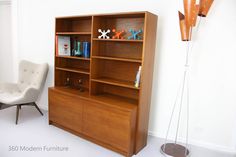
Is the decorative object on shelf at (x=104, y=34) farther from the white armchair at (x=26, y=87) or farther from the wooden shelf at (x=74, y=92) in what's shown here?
the white armchair at (x=26, y=87)

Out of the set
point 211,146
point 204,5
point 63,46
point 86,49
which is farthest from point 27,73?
point 211,146

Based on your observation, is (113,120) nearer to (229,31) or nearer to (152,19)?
(152,19)

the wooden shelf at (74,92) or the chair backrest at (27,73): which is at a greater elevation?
the chair backrest at (27,73)

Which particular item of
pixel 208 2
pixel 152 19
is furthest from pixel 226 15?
pixel 152 19

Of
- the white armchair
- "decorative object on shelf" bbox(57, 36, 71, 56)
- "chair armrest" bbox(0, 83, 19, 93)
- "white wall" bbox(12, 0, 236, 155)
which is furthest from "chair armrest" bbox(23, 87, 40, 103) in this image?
"white wall" bbox(12, 0, 236, 155)

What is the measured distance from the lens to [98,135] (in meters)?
2.47

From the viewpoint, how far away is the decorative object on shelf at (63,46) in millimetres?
3008

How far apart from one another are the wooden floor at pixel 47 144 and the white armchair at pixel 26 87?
1.22 ft

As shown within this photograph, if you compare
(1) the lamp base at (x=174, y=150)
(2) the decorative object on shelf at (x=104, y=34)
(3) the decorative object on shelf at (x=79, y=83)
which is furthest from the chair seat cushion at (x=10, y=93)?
(1) the lamp base at (x=174, y=150)

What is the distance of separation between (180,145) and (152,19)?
1753mm

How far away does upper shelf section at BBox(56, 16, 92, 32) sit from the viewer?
296cm

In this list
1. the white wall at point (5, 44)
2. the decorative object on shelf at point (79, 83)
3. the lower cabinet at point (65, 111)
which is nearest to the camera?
the lower cabinet at point (65, 111)

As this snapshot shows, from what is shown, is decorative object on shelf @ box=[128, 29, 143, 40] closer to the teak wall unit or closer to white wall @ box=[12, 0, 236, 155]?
the teak wall unit

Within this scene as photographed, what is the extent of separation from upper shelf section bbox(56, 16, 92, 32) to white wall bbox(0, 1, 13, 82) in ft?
5.88
